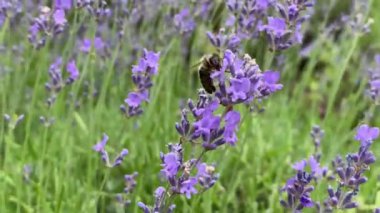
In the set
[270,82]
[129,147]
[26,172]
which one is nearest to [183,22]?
[129,147]

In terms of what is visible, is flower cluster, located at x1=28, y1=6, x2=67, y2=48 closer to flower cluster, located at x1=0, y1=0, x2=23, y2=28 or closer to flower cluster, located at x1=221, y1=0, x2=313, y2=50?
flower cluster, located at x1=0, y1=0, x2=23, y2=28

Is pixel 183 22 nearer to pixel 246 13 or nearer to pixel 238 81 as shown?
pixel 246 13

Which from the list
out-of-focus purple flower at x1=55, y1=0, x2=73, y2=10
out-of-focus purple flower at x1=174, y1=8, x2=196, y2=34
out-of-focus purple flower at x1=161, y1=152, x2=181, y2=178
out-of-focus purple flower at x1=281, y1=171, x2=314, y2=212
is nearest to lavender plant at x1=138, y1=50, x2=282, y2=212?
out-of-focus purple flower at x1=161, y1=152, x2=181, y2=178

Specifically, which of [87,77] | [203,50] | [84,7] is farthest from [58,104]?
[203,50]

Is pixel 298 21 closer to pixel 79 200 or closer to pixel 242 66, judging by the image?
pixel 242 66

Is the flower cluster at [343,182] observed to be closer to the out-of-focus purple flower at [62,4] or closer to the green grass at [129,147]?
the green grass at [129,147]
